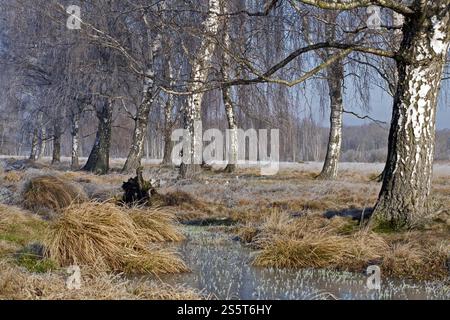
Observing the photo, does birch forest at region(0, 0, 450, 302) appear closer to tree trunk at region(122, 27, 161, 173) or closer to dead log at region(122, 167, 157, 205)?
dead log at region(122, 167, 157, 205)

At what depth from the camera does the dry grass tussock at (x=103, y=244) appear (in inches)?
245

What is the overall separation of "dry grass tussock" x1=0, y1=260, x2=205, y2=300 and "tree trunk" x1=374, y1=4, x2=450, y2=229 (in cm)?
377

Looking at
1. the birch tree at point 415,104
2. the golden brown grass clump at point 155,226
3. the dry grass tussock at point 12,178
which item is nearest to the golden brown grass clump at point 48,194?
the golden brown grass clump at point 155,226

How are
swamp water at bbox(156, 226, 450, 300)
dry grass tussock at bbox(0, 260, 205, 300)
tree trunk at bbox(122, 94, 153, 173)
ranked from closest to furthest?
dry grass tussock at bbox(0, 260, 205, 300) → swamp water at bbox(156, 226, 450, 300) → tree trunk at bbox(122, 94, 153, 173)

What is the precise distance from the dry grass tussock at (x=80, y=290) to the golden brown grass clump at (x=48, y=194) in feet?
17.4

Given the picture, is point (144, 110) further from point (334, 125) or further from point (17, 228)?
point (17, 228)

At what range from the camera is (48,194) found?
34.2ft

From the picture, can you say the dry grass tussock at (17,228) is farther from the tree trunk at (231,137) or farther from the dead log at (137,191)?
the tree trunk at (231,137)

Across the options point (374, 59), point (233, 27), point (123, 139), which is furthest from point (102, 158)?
point (123, 139)

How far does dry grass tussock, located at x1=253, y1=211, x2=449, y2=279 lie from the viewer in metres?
6.28

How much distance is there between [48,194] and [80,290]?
6321 mm

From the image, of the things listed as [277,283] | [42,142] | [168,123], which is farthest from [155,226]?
[42,142]

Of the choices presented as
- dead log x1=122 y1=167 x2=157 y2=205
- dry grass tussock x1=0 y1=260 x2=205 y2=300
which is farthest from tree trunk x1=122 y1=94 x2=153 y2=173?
dry grass tussock x1=0 y1=260 x2=205 y2=300
